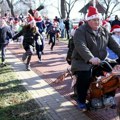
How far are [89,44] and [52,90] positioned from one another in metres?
2.77

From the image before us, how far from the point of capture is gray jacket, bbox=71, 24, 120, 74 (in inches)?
236

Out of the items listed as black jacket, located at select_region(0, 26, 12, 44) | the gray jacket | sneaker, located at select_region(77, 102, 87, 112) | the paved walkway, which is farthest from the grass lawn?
Answer: black jacket, located at select_region(0, 26, 12, 44)

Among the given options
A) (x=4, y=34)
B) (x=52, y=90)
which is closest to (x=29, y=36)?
(x=4, y=34)

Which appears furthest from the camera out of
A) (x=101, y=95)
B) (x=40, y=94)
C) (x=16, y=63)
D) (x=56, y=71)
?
(x=16, y=63)

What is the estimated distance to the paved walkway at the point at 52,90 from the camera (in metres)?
6.52

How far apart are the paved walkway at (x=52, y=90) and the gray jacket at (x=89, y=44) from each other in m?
0.81

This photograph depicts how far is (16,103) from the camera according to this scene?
734 centimetres

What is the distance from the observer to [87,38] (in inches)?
239

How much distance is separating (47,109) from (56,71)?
4.45 metres

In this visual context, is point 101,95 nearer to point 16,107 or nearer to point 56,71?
point 16,107

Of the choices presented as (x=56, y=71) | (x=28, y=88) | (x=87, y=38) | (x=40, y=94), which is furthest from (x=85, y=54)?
(x=56, y=71)

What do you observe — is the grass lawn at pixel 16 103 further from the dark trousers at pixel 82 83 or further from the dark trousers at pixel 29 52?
the dark trousers at pixel 29 52

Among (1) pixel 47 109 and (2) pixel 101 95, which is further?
(1) pixel 47 109

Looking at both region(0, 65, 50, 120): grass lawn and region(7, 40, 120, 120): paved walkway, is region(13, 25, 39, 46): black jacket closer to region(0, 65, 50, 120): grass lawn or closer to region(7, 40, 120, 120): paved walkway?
region(7, 40, 120, 120): paved walkway
